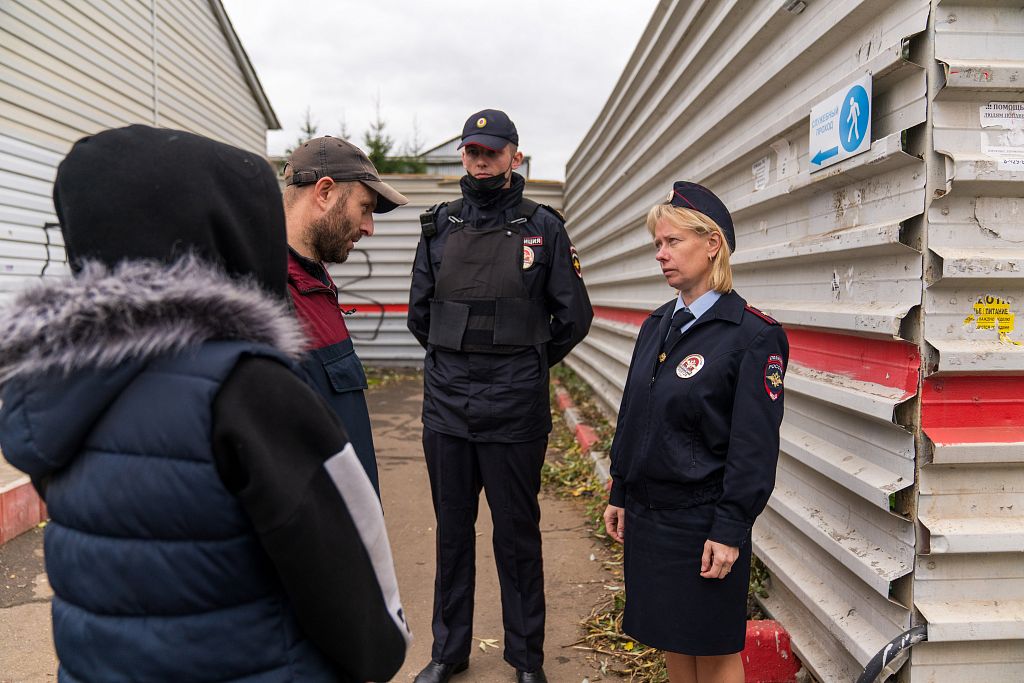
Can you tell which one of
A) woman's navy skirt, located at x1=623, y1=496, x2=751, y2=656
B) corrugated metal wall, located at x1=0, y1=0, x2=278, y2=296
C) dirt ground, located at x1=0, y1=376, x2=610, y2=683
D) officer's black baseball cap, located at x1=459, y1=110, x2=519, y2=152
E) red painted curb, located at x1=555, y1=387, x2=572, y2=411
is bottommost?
dirt ground, located at x1=0, y1=376, x2=610, y2=683

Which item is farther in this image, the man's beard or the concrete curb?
the concrete curb

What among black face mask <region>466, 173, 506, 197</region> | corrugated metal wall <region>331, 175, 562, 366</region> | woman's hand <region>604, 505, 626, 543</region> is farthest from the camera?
corrugated metal wall <region>331, 175, 562, 366</region>

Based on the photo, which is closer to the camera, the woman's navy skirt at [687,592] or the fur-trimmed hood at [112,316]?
the fur-trimmed hood at [112,316]

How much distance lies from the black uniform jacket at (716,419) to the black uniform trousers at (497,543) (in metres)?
0.91

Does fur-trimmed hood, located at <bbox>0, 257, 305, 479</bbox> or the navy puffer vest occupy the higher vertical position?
fur-trimmed hood, located at <bbox>0, 257, 305, 479</bbox>

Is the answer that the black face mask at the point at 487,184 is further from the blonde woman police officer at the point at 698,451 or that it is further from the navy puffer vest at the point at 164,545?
the navy puffer vest at the point at 164,545

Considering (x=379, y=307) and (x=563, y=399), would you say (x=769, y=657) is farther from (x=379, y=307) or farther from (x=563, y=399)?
(x=379, y=307)

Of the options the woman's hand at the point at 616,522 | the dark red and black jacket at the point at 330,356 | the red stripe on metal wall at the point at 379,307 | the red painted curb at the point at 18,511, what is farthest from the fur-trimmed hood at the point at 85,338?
the red stripe on metal wall at the point at 379,307

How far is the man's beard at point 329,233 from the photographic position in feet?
Result: 7.84

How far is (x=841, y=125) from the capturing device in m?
2.64

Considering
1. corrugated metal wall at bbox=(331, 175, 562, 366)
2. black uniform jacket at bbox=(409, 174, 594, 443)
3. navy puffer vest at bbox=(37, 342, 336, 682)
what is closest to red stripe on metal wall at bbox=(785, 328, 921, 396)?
black uniform jacket at bbox=(409, 174, 594, 443)

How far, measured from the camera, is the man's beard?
94.1 inches

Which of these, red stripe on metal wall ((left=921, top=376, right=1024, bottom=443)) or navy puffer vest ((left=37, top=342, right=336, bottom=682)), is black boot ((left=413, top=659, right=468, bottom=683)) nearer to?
red stripe on metal wall ((left=921, top=376, right=1024, bottom=443))

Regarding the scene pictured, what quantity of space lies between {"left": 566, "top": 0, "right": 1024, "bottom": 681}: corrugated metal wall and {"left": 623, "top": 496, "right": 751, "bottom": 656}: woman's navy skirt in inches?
19.6
